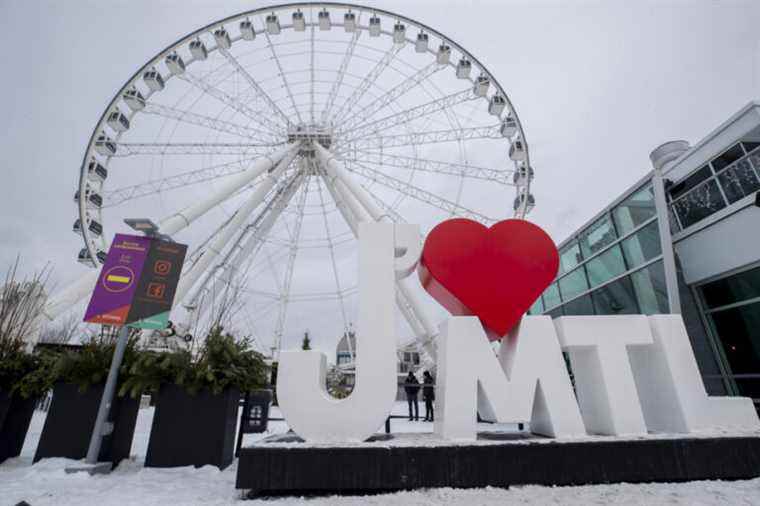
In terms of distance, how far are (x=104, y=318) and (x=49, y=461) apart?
6.49 ft

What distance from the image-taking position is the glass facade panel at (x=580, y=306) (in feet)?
46.0

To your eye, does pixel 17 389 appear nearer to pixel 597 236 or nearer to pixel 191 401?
pixel 191 401

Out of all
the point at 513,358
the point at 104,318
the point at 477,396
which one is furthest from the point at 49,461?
the point at 513,358

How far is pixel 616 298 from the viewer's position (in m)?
12.5

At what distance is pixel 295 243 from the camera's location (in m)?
19.4

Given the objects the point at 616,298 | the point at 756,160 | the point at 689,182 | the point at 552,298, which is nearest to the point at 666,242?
the point at 689,182

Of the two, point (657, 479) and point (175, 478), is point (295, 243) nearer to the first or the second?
point (175, 478)

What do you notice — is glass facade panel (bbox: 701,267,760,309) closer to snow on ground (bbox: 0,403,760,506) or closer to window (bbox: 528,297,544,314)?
snow on ground (bbox: 0,403,760,506)

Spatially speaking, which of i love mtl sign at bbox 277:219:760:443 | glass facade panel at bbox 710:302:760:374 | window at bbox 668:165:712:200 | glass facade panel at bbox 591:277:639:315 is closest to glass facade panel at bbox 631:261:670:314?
glass facade panel at bbox 591:277:639:315

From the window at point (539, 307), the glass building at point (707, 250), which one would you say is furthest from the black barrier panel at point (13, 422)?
the window at point (539, 307)

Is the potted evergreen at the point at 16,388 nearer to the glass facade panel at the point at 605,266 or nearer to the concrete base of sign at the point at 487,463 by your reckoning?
the concrete base of sign at the point at 487,463

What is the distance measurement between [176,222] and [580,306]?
585 inches

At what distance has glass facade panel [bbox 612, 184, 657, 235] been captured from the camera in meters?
11.3

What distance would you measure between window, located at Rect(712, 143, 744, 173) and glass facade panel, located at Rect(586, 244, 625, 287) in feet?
11.7
